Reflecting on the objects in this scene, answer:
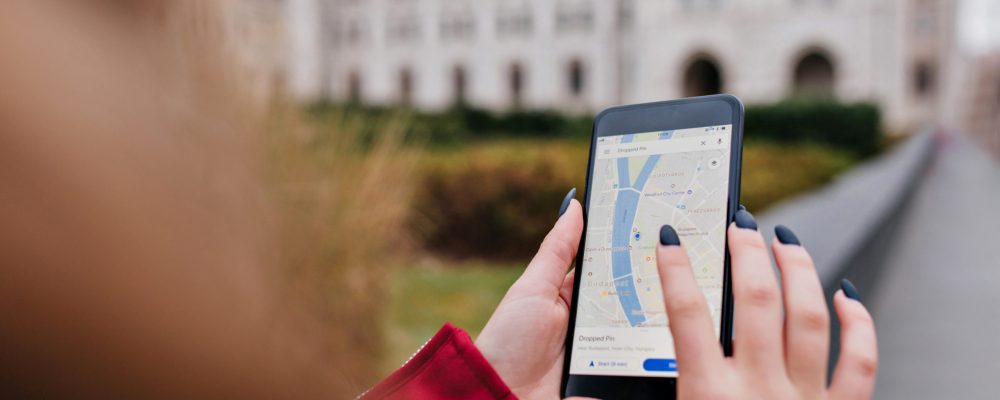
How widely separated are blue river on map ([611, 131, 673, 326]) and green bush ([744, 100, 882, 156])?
13.8 metres

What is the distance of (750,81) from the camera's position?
2423 cm

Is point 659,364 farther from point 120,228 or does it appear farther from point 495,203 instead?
point 495,203

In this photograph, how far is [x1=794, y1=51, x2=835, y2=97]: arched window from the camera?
975 inches

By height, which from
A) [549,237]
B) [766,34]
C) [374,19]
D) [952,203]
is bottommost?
[952,203]

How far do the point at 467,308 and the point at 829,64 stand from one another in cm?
2328

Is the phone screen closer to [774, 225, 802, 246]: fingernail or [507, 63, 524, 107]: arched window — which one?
[774, 225, 802, 246]: fingernail

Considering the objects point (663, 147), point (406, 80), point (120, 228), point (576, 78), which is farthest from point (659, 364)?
point (406, 80)

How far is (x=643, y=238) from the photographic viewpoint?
0.89m

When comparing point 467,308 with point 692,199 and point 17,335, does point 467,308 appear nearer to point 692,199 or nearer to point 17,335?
point 692,199

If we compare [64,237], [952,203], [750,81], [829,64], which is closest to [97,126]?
[64,237]

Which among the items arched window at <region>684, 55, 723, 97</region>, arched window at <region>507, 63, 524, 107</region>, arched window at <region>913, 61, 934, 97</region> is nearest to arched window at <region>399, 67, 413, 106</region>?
arched window at <region>507, 63, 524, 107</region>

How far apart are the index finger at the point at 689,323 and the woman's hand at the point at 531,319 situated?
23cm

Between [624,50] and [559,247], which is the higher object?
[624,50]

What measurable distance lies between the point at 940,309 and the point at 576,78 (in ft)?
91.4
